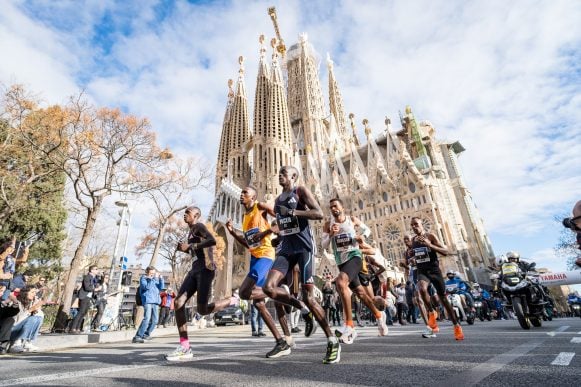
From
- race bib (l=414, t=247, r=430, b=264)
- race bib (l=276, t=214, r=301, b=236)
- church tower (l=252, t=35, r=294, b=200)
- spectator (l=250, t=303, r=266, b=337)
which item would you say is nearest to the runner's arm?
race bib (l=276, t=214, r=301, b=236)

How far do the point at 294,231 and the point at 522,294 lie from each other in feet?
18.7

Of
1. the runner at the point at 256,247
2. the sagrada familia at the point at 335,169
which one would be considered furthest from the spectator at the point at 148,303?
the sagrada familia at the point at 335,169

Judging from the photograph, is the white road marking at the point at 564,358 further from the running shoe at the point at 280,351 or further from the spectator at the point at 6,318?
the spectator at the point at 6,318

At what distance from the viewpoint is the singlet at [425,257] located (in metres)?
5.49

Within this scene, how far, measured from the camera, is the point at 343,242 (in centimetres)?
452

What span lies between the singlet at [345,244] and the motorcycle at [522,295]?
424 cm

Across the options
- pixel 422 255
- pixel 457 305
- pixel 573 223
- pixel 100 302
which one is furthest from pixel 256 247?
pixel 100 302

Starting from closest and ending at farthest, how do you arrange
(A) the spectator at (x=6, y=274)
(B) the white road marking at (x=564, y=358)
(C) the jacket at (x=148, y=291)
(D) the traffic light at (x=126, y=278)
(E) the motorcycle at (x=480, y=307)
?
(B) the white road marking at (x=564, y=358) → (A) the spectator at (x=6, y=274) → (C) the jacket at (x=148, y=291) → (D) the traffic light at (x=126, y=278) → (E) the motorcycle at (x=480, y=307)

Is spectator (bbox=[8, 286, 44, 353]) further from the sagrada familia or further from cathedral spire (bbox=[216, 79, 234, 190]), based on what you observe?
cathedral spire (bbox=[216, 79, 234, 190])

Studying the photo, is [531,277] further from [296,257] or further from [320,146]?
[320,146]

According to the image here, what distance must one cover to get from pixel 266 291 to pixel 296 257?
574 millimetres

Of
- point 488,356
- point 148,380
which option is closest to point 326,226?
point 488,356

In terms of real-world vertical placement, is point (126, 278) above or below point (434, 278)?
above

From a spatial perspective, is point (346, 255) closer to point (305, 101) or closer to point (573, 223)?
point (573, 223)
